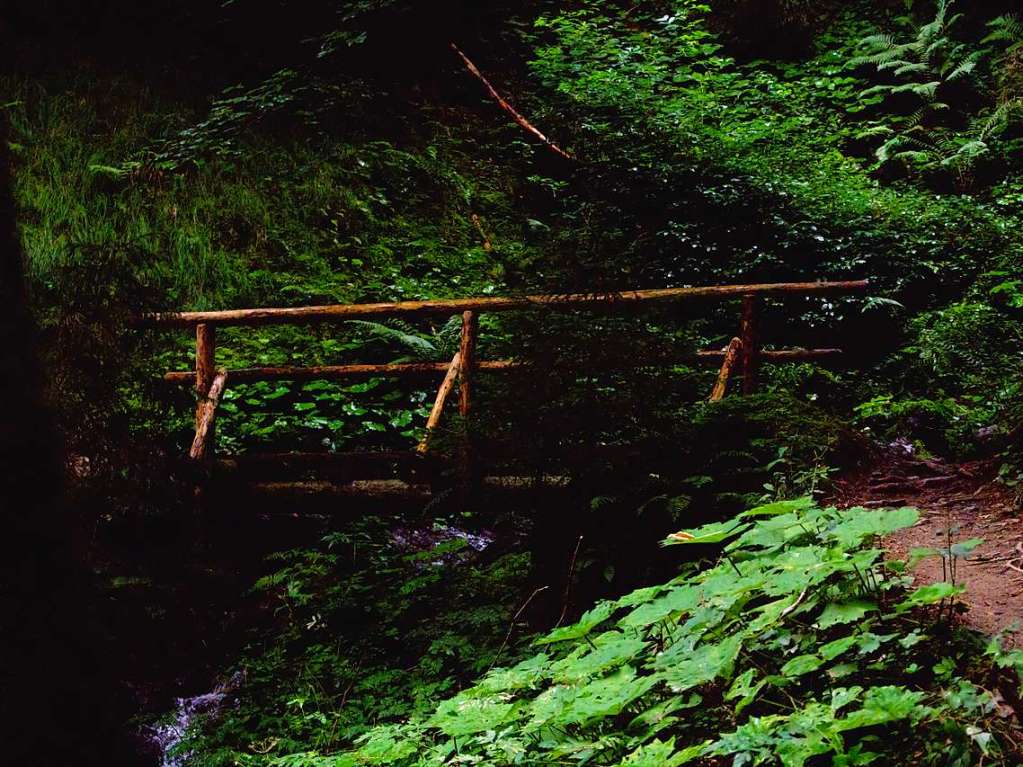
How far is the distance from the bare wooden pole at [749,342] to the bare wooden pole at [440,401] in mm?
2052

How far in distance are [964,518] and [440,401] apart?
3.23 meters

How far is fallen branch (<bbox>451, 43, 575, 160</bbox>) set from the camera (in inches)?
462

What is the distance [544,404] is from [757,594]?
1942 mm

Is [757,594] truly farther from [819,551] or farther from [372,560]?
[372,560]

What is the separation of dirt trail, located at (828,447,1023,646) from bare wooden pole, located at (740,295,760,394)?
1.06 metres

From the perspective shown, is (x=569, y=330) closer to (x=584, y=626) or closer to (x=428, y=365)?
(x=428, y=365)

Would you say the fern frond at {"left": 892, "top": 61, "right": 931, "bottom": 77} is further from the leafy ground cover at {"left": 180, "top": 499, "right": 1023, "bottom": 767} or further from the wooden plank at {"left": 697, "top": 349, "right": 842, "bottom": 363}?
the leafy ground cover at {"left": 180, "top": 499, "right": 1023, "bottom": 767}

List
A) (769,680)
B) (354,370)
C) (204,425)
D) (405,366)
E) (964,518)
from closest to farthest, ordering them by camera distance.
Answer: (769,680) → (964,518) → (204,425) → (405,366) → (354,370)

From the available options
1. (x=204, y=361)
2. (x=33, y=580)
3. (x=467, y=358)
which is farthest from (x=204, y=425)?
(x=33, y=580)

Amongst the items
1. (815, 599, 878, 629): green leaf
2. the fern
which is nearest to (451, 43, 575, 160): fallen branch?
the fern

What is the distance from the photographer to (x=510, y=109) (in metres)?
12.5

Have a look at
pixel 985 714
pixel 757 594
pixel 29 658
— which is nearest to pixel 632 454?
pixel 757 594

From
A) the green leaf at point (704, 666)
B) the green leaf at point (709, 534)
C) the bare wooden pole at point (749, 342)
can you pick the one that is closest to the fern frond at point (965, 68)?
the bare wooden pole at point (749, 342)

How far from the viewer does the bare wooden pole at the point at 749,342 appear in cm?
561
